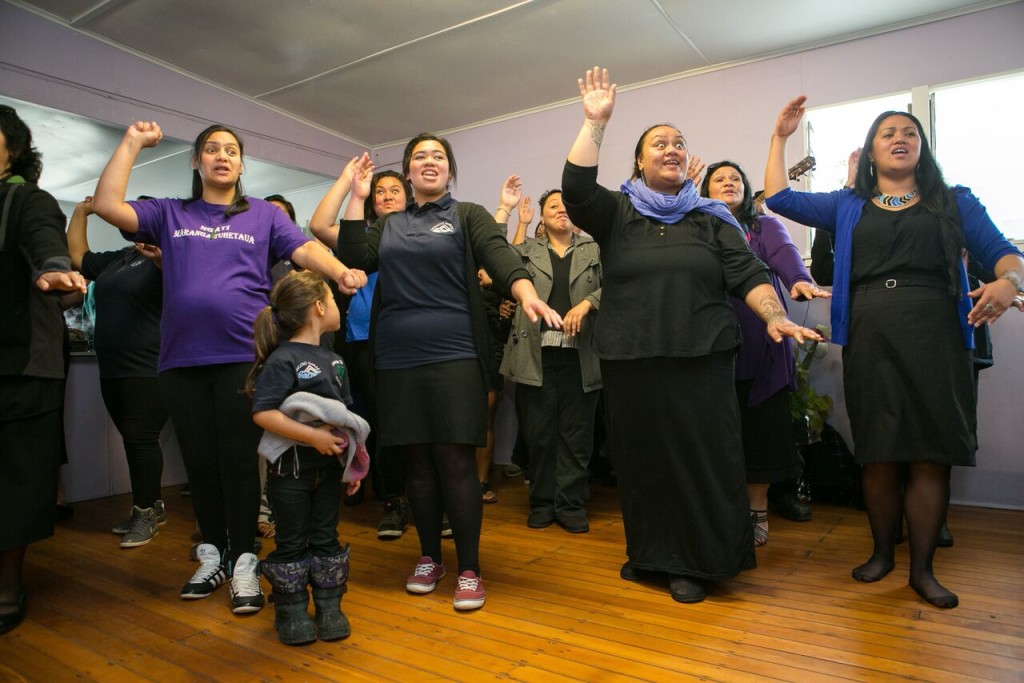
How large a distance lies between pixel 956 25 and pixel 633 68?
176 centimetres

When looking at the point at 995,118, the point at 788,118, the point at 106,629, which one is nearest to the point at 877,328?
the point at 788,118

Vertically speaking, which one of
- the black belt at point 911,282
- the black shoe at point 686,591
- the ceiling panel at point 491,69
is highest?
the ceiling panel at point 491,69

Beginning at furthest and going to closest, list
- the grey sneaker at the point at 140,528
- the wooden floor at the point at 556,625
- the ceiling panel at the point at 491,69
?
the ceiling panel at the point at 491,69, the grey sneaker at the point at 140,528, the wooden floor at the point at 556,625

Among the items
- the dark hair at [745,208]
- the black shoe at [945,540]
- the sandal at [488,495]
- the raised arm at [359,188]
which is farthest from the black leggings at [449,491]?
the black shoe at [945,540]

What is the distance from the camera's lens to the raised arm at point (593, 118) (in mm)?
2066

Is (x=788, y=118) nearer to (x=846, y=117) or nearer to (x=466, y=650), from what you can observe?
(x=846, y=117)

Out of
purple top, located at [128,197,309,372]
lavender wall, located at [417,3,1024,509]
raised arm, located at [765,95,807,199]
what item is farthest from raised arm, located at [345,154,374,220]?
lavender wall, located at [417,3,1024,509]

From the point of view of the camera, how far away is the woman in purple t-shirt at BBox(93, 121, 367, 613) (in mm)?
2148

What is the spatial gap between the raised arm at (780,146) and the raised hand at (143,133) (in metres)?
2.15

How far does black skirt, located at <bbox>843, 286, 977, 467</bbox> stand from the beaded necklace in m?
0.31

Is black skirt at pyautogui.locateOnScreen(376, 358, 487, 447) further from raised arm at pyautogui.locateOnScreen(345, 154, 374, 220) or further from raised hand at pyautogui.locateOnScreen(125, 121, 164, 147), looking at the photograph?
raised hand at pyautogui.locateOnScreen(125, 121, 164, 147)

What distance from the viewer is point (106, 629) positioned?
205cm

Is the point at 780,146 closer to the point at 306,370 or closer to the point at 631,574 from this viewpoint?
the point at 631,574

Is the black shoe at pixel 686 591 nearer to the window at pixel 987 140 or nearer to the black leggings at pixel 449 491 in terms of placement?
the black leggings at pixel 449 491
